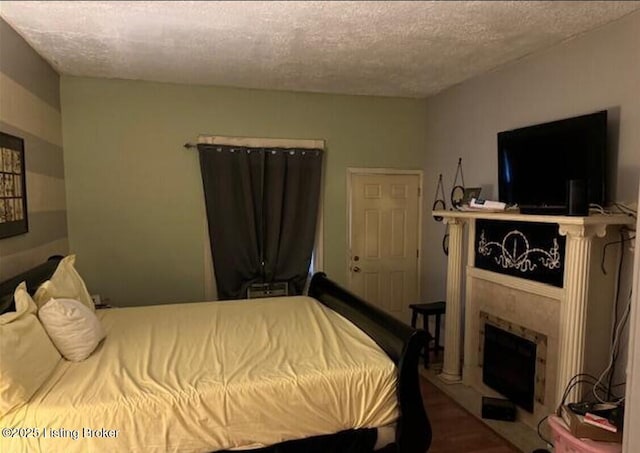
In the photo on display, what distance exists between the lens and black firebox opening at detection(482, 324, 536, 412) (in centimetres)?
295

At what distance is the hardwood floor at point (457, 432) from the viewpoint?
2.66 m

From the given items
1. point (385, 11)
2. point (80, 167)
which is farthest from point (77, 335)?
point (385, 11)

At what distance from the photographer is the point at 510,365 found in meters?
3.11

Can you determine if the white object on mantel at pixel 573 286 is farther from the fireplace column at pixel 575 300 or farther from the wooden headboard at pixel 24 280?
the wooden headboard at pixel 24 280

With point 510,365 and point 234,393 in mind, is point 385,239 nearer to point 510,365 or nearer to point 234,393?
point 510,365

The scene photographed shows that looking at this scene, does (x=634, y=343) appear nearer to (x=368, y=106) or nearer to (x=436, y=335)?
(x=436, y=335)

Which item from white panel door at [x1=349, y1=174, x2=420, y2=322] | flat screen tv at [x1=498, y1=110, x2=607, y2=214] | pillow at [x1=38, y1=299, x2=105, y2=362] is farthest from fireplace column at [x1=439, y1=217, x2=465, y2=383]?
pillow at [x1=38, y1=299, x2=105, y2=362]

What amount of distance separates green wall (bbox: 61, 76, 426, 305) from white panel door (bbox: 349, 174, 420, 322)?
0.56 m

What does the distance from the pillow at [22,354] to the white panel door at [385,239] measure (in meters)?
3.09

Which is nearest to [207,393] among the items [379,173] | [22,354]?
[22,354]

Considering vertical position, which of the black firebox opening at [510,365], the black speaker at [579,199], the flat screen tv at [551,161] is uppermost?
the flat screen tv at [551,161]

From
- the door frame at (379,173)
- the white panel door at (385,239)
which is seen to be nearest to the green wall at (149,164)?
the door frame at (379,173)

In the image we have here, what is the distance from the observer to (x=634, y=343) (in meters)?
1.90

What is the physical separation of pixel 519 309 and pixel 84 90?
4.15 meters
